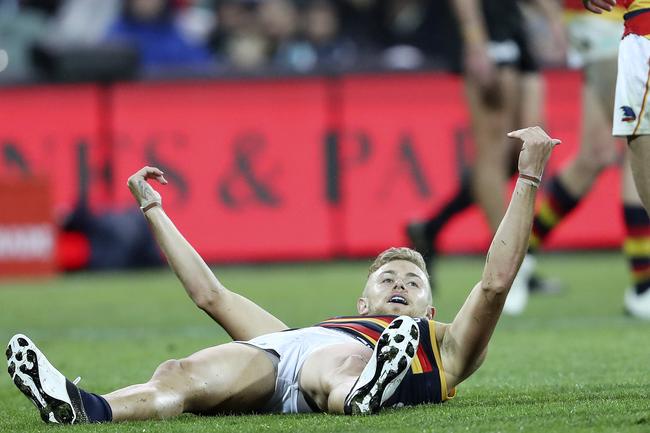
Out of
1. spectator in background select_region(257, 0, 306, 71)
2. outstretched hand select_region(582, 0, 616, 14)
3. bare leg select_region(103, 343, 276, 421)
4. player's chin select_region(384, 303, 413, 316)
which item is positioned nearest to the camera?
bare leg select_region(103, 343, 276, 421)

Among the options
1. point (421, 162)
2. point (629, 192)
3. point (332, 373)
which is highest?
point (332, 373)

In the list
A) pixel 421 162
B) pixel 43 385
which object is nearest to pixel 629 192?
pixel 421 162

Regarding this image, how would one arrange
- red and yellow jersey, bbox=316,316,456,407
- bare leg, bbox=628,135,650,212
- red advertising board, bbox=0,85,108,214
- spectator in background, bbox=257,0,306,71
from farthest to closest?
spectator in background, bbox=257,0,306,71 → red advertising board, bbox=0,85,108,214 → bare leg, bbox=628,135,650,212 → red and yellow jersey, bbox=316,316,456,407

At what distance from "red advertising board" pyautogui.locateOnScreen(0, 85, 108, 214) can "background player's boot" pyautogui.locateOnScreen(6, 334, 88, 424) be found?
25.0 feet

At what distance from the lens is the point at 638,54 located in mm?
5035

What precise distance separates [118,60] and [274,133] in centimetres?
149

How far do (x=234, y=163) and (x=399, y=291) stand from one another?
7.08m

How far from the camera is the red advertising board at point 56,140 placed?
11680mm

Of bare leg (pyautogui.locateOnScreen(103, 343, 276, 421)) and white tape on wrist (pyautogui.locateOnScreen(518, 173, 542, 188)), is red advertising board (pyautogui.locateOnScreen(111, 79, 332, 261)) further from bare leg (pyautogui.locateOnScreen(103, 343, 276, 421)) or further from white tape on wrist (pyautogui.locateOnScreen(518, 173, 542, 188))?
white tape on wrist (pyautogui.locateOnScreen(518, 173, 542, 188))

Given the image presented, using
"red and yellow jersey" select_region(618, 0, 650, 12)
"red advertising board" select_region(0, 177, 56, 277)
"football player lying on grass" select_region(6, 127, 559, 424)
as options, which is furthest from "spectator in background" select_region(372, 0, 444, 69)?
"football player lying on grass" select_region(6, 127, 559, 424)

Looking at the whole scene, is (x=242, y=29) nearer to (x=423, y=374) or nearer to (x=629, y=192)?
(x=629, y=192)

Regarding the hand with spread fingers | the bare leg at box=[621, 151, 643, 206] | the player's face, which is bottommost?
the bare leg at box=[621, 151, 643, 206]

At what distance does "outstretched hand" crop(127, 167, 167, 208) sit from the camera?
15.8 ft

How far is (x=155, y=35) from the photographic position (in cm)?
1455
